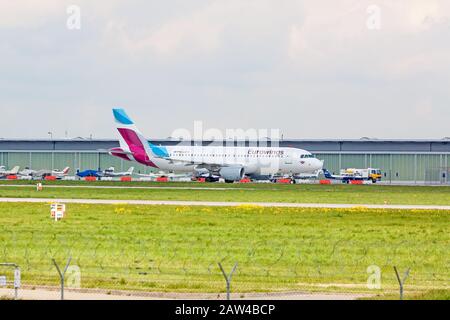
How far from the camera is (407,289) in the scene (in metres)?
30.0

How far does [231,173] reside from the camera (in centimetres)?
12350

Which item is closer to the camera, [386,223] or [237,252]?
[237,252]

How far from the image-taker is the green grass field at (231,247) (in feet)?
104

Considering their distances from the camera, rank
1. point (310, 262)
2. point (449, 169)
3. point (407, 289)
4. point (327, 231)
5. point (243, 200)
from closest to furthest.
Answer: point (407, 289), point (310, 262), point (327, 231), point (243, 200), point (449, 169)

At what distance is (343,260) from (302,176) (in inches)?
4801

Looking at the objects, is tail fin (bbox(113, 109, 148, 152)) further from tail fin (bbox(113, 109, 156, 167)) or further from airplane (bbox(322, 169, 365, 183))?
airplane (bbox(322, 169, 365, 183))

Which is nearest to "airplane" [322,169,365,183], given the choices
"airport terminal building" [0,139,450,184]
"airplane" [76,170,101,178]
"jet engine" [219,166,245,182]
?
"airport terminal building" [0,139,450,184]

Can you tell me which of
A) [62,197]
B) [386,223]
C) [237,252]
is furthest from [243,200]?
[237,252]

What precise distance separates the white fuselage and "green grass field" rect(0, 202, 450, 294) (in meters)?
65.7

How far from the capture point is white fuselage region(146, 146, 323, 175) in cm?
12750

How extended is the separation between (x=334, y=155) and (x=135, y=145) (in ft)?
138

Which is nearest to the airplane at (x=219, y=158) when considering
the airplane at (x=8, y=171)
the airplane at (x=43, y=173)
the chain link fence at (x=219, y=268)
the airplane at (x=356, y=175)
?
the airplane at (x=356, y=175)
